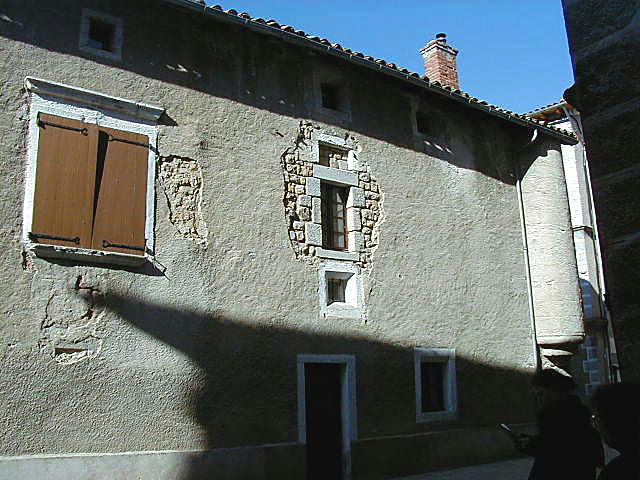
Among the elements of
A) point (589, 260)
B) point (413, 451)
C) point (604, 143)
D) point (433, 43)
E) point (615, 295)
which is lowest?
point (413, 451)

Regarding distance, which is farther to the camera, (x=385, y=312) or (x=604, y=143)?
(x=385, y=312)

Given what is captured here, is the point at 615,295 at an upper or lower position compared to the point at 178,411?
upper

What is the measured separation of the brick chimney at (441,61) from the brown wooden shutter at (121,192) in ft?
24.1

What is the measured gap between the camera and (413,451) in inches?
381

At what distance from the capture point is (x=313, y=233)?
9.36 meters

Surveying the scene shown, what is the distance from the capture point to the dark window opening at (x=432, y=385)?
10.3m

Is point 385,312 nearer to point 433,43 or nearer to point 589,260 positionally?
point 433,43

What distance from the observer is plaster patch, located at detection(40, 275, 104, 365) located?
23.2ft

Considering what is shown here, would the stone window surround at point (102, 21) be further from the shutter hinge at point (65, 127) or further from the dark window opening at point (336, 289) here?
the dark window opening at point (336, 289)

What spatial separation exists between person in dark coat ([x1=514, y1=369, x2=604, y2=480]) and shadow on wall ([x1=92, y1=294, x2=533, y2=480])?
509 centimetres

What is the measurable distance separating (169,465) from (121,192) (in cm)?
317

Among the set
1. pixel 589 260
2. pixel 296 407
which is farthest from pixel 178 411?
pixel 589 260

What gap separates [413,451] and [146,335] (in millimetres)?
4404

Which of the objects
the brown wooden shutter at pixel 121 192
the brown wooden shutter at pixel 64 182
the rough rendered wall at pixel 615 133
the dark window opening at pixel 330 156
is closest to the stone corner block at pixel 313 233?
the dark window opening at pixel 330 156
